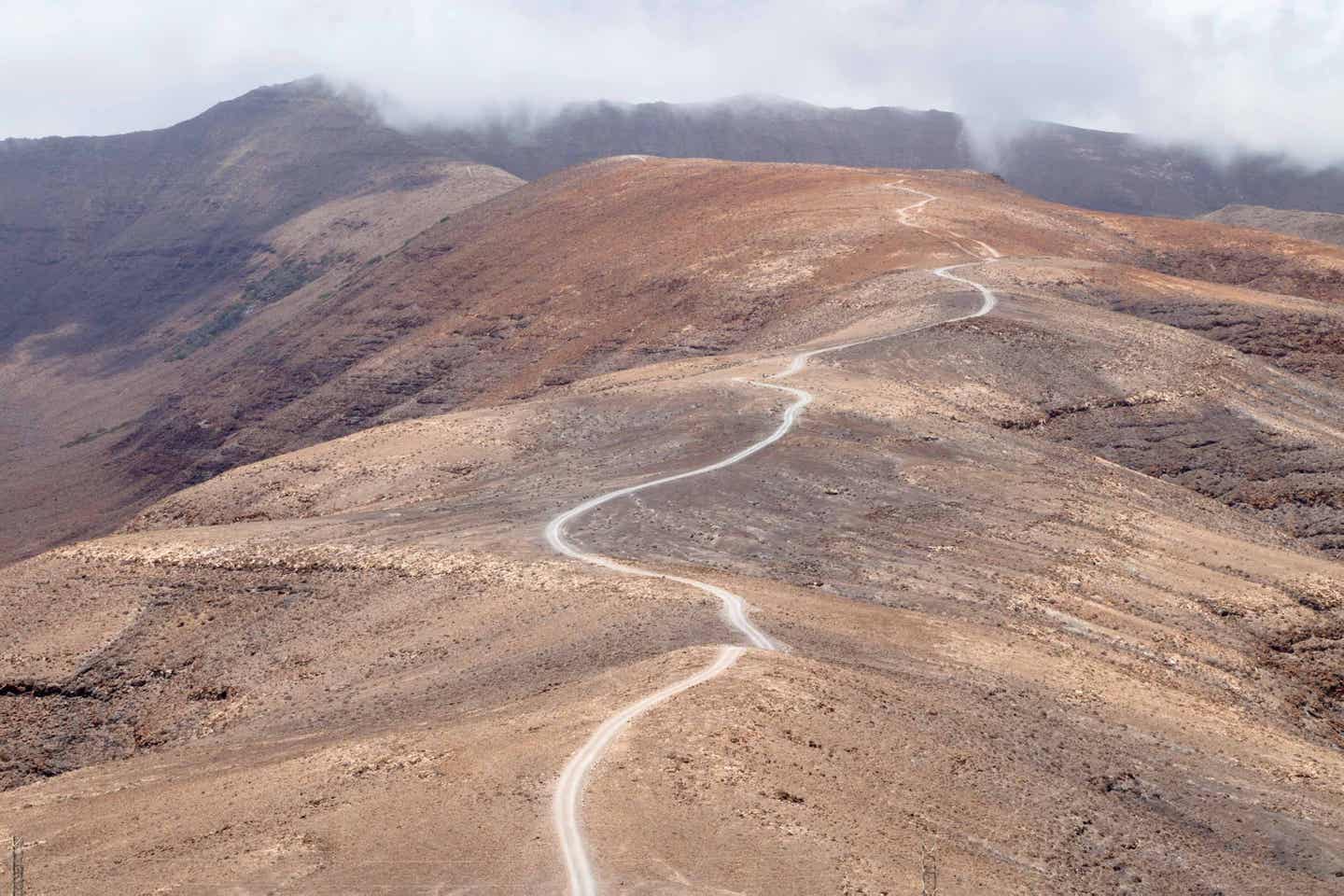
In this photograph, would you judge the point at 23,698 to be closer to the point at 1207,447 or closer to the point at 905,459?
the point at 905,459

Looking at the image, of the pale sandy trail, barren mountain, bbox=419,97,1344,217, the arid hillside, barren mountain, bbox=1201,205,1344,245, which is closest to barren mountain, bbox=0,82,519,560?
barren mountain, bbox=419,97,1344,217

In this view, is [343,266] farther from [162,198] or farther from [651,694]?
[651,694]

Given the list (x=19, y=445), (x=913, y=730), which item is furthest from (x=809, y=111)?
(x=913, y=730)

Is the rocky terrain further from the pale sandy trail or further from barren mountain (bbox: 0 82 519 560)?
the pale sandy trail

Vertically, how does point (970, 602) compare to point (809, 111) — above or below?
below

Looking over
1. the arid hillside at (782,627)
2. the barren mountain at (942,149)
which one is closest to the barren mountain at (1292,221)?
the barren mountain at (942,149)

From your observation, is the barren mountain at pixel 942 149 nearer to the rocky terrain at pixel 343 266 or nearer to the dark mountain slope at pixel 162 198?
the rocky terrain at pixel 343 266
